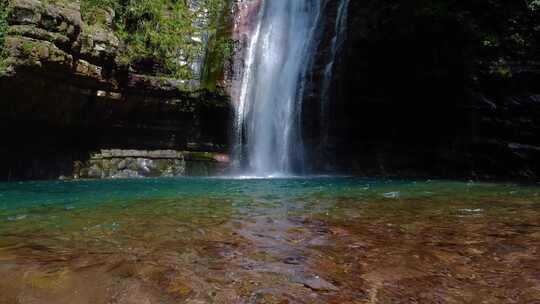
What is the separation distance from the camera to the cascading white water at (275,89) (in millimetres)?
17188

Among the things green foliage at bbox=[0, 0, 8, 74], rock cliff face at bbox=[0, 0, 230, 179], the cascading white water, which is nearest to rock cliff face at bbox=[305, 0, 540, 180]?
the cascading white water

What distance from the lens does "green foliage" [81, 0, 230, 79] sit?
16781 millimetres

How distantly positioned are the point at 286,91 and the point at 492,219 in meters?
13.2

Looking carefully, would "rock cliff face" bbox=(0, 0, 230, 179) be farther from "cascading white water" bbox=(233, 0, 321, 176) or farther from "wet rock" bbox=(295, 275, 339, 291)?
"wet rock" bbox=(295, 275, 339, 291)

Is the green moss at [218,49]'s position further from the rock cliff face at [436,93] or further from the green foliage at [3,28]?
the green foliage at [3,28]

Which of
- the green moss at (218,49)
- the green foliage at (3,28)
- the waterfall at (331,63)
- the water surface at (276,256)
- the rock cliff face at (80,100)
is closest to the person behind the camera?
the water surface at (276,256)

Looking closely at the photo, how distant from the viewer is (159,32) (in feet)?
58.8

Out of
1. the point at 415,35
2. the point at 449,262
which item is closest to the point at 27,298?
the point at 449,262

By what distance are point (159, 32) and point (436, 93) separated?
461 inches

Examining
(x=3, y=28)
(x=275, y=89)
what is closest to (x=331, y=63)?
(x=275, y=89)

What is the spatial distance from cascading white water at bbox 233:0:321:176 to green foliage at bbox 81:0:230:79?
101 inches

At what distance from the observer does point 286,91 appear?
17375 mm

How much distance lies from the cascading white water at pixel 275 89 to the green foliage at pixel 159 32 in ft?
8.39

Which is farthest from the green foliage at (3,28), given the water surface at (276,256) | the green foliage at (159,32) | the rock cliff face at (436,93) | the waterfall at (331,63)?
the waterfall at (331,63)
